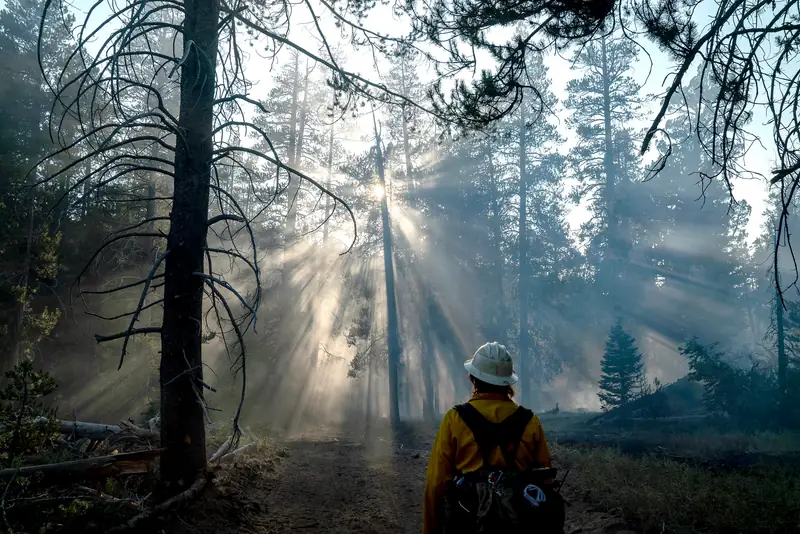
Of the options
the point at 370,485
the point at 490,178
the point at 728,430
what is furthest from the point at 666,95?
the point at 490,178

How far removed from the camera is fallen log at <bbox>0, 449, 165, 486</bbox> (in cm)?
478

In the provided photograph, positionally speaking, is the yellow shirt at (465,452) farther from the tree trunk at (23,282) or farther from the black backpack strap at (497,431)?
the tree trunk at (23,282)

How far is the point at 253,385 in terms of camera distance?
24625 mm

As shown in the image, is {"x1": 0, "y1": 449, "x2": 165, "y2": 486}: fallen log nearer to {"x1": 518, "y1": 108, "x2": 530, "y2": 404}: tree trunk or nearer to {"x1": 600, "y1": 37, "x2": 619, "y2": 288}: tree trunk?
{"x1": 518, "y1": 108, "x2": 530, "y2": 404}: tree trunk

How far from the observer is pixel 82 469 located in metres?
5.15

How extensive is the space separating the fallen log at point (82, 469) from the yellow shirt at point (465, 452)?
399 cm

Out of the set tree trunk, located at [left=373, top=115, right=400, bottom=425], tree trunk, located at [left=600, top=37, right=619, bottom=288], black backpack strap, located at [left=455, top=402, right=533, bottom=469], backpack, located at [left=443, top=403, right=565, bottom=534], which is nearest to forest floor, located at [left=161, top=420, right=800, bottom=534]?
backpack, located at [left=443, top=403, right=565, bottom=534]

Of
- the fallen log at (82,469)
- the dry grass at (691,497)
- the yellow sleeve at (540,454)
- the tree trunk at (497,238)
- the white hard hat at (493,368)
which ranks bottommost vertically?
the dry grass at (691,497)

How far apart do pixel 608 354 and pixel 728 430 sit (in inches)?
286

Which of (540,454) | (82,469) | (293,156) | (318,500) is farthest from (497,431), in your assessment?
(293,156)

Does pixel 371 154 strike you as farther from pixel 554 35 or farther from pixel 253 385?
pixel 554 35

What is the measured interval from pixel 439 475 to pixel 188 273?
423 cm

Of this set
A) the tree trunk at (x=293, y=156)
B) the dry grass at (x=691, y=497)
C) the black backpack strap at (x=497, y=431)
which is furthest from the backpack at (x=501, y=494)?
the tree trunk at (x=293, y=156)

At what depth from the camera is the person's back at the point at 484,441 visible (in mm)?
3141
